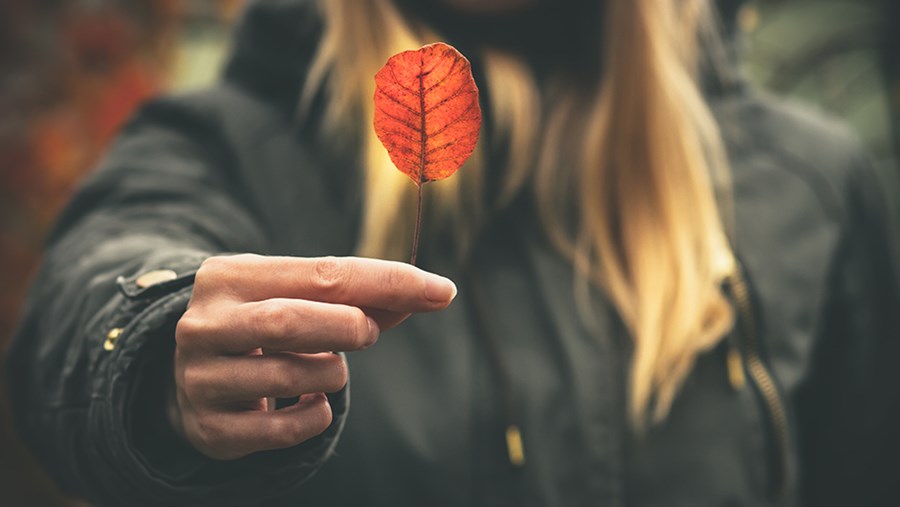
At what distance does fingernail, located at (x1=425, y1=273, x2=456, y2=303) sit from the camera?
0.36m

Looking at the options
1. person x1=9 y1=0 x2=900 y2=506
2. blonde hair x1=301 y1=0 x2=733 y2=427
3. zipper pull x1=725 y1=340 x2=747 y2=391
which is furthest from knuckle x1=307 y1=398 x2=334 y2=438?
zipper pull x1=725 y1=340 x2=747 y2=391

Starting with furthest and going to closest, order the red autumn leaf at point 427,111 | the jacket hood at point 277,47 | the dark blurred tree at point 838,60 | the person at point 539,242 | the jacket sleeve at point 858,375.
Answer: the dark blurred tree at point 838,60 → the jacket sleeve at point 858,375 → the jacket hood at point 277,47 → the person at point 539,242 → the red autumn leaf at point 427,111

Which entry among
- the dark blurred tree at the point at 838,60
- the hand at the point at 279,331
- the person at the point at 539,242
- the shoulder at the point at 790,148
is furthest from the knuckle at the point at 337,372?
the dark blurred tree at the point at 838,60

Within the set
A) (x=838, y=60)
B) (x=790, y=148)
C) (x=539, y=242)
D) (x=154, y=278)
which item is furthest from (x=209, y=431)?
(x=838, y=60)

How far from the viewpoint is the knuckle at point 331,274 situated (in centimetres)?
36

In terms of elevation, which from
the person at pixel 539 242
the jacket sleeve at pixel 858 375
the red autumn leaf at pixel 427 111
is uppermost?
the red autumn leaf at pixel 427 111

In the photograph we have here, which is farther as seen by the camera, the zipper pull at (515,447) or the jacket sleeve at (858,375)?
the jacket sleeve at (858,375)

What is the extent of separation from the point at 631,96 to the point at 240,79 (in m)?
0.47

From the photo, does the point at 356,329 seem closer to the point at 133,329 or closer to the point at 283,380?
the point at 283,380

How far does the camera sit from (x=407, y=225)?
85cm

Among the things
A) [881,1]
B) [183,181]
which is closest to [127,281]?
[183,181]

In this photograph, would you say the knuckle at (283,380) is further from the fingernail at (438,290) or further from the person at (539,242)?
the person at (539,242)

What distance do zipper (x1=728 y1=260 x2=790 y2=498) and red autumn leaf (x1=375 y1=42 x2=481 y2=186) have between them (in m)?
0.64

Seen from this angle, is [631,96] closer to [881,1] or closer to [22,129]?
[22,129]
